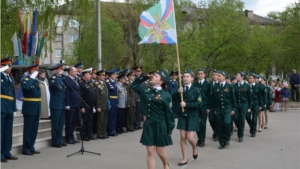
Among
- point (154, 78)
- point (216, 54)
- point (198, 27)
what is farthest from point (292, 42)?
point (154, 78)

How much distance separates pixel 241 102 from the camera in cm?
1239

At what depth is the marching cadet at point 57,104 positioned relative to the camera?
34.9ft

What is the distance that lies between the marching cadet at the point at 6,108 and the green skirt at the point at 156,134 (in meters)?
3.42

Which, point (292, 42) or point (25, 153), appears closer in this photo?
point (25, 153)

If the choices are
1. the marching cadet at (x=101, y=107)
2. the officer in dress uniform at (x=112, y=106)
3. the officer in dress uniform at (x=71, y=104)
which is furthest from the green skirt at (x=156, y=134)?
the officer in dress uniform at (x=112, y=106)

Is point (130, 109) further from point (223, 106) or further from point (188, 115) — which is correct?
point (188, 115)

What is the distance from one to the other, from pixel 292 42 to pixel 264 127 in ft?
54.6

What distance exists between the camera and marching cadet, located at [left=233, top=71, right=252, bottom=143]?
39.9 feet

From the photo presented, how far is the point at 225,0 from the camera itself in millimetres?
52344

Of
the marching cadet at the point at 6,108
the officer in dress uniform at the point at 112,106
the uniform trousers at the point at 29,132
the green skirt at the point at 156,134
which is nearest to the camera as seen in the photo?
Answer: the green skirt at the point at 156,134

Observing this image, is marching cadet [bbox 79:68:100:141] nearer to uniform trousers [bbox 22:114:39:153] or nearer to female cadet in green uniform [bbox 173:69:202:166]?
uniform trousers [bbox 22:114:39:153]

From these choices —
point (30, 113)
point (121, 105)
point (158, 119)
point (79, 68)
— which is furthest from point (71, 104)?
point (158, 119)

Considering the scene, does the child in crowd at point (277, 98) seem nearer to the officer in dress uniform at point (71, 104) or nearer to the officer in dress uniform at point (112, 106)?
the officer in dress uniform at point (112, 106)

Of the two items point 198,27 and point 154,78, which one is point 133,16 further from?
point 154,78
